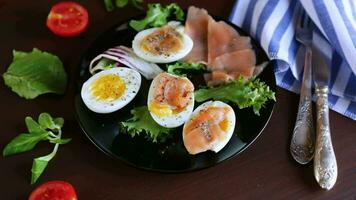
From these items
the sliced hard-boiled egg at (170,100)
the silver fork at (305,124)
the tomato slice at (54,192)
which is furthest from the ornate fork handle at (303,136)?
the tomato slice at (54,192)

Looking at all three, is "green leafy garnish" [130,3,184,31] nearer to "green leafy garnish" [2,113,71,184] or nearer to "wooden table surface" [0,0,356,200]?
"wooden table surface" [0,0,356,200]

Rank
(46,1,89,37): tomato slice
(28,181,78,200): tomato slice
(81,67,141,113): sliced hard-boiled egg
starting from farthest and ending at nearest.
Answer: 1. (46,1,89,37): tomato slice
2. (81,67,141,113): sliced hard-boiled egg
3. (28,181,78,200): tomato slice

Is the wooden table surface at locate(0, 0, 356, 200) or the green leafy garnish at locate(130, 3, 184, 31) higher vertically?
the green leafy garnish at locate(130, 3, 184, 31)

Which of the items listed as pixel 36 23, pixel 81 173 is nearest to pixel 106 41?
pixel 36 23

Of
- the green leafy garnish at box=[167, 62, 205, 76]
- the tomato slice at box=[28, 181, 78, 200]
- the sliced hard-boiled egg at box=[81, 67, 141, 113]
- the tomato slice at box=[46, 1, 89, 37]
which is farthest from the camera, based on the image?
the tomato slice at box=[46, 1, 89, 37]

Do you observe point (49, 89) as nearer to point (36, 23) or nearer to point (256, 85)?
point (36, 23)

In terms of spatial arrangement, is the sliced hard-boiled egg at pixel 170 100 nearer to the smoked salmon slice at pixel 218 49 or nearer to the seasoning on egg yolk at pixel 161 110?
the seasoning on egg yolk at pixel 161 110

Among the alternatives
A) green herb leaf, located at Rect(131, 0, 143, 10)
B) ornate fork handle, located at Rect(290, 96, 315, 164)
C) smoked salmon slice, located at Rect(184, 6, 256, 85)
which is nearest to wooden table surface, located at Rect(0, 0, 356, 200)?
ornate fork handle, located at Rect(290, 96, 315, 164)
